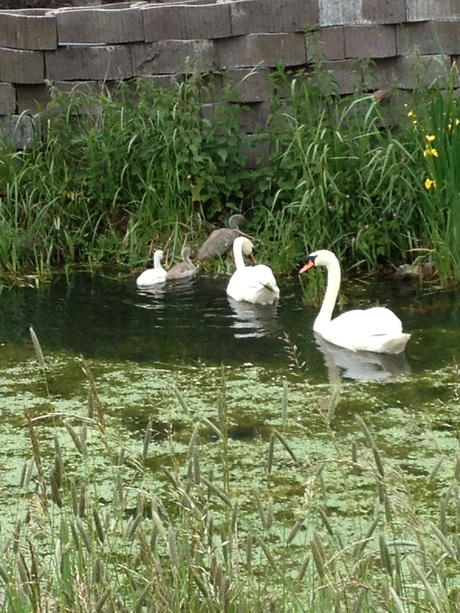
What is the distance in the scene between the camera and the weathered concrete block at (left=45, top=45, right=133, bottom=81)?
9.52 metres

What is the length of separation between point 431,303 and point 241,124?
8.89 feet

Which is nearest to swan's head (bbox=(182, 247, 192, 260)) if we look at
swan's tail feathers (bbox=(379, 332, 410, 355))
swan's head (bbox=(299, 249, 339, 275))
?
swan's head (bbox=(299, 249, 339, 275))

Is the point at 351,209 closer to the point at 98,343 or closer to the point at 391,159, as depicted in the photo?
the point at 391,159

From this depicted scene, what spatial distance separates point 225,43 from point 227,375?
13.5 feet

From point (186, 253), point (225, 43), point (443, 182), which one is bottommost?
point (186, 253)

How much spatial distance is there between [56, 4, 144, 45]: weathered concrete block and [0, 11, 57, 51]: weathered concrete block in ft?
0.28

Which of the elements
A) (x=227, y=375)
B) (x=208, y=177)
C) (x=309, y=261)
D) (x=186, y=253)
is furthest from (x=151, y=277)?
(x=227, y=375)

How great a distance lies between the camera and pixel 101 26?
951 cm

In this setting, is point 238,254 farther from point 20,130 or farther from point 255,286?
point 20,130

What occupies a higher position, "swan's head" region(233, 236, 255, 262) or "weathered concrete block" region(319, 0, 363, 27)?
"weathered concrete block" region(319, 0, 363, 27)

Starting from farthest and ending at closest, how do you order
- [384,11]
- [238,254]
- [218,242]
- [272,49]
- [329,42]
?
[272,49] → [329,42] → [384,11] → [218,242] → [238,254]

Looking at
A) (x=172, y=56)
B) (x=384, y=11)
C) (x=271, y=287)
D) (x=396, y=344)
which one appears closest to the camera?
(x=396, y=344)

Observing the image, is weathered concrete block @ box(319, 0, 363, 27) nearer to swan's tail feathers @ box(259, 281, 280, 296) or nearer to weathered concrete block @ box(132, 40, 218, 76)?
weathered concrete block @ box(132, 40, 218, 76)

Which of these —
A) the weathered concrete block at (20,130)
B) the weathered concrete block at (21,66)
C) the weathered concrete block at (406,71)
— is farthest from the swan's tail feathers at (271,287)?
the weathered concrete block at (21,66)
